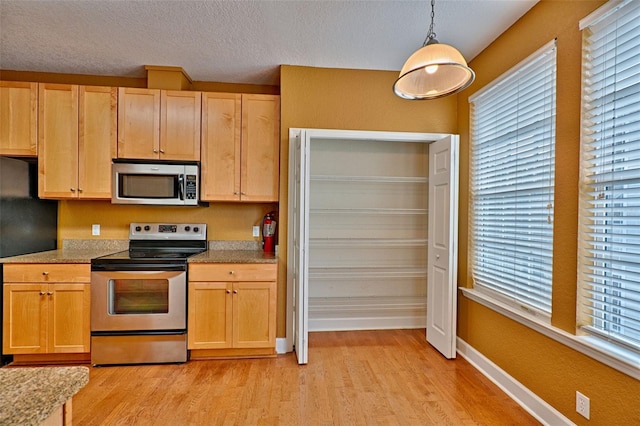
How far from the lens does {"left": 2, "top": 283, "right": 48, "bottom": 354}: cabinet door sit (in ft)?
8.91

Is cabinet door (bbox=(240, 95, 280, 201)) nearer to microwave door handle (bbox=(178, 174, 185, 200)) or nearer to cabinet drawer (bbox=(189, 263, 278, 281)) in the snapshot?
microwave door handle (bbox=(178, 174, 185, 200))

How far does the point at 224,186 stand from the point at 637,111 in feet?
9.58

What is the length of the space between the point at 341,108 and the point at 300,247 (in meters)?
1.42

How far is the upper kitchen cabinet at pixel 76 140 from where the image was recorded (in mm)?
3027

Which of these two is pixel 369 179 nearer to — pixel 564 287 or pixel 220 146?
pixel 220 146

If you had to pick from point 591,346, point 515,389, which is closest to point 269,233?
point 515,389

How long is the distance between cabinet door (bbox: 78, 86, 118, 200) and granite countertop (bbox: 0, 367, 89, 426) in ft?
8.88

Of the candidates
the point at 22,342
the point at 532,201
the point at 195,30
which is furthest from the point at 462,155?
the point at 22,342

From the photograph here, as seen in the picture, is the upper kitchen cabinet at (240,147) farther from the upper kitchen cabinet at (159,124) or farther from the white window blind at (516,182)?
the white window blind at (516,182)

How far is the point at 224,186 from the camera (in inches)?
126

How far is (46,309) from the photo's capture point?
2.75 meters

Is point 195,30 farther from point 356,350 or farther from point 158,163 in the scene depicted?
point 356,350

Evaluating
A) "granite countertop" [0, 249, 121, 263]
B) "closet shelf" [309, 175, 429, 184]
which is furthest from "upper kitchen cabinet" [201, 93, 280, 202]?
"granite countertop" [0, 249, 121, 263]

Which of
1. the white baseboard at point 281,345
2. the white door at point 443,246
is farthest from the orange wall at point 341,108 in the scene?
the white door at point 443,246
